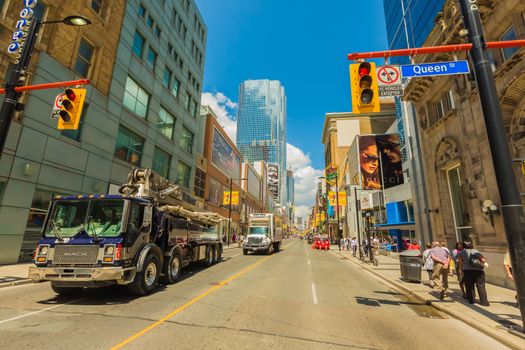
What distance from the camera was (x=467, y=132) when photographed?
552 inches

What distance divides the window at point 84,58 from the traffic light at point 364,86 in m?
20.9

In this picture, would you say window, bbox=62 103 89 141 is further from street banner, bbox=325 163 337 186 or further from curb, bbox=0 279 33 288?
street banner, bbox=325 163 337 186

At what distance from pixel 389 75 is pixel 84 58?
22.1m

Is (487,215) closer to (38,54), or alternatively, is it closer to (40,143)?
(40,143)

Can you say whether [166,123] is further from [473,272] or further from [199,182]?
[473,272]

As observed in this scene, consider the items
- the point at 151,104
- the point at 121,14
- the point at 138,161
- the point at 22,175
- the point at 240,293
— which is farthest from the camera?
the point at 151,104

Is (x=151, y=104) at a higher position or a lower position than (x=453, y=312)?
higher

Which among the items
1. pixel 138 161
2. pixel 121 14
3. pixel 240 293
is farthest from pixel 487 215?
pixel 121 14

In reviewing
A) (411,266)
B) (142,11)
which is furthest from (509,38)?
(142,11)

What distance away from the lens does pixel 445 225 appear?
16.5 metres

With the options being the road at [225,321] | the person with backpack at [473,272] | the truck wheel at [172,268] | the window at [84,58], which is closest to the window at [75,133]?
the window at [84,58]

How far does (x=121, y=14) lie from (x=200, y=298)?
2585 centimetres

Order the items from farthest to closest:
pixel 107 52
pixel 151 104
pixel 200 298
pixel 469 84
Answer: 1. pixel 151 104
2. pixel 107 52
3. pixel 469 84
4. pixel 200 298

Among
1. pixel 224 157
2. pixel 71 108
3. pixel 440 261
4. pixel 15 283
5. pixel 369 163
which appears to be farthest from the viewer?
pixel 224 157
